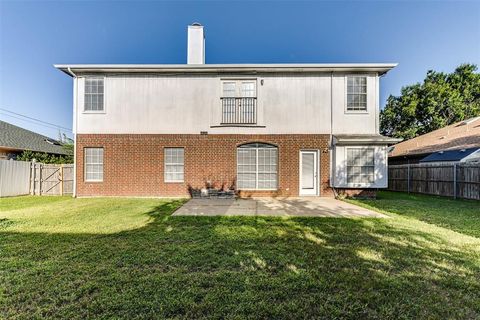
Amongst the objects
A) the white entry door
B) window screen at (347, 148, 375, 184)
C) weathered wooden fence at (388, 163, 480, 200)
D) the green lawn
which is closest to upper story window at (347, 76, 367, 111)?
window screen at (347, 148, 375, 184)

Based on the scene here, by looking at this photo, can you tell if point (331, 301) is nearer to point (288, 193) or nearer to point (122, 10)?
point (288, 193)

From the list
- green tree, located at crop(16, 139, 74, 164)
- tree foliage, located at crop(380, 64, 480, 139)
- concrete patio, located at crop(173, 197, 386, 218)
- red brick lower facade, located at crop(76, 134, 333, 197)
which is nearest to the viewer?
concrete patio, located at crop(173, 197, 386, 218)

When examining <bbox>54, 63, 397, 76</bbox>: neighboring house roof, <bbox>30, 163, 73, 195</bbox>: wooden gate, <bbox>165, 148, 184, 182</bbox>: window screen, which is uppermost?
<bbox>54, 63, 397, 76</bbox>: neighboring house roof

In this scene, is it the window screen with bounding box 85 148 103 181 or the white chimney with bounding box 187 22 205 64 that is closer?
the window screen with bounding box 85 148 103 181

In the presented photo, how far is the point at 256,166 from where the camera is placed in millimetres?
11172

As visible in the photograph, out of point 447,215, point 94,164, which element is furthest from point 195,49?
point 447,215

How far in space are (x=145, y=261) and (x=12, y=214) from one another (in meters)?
6.44

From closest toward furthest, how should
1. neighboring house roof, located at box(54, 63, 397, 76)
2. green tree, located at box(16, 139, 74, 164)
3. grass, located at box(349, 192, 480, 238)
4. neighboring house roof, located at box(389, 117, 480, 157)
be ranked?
grass, located at box(349, 192, 480, 238) < neighboring house roof, located at box(54, 63, 397, 76) < neighboring house roof, located at box(389, 117, 480, 157) < green tree, located at box(16, 139, 74, 164)

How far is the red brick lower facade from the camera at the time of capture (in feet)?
36.3

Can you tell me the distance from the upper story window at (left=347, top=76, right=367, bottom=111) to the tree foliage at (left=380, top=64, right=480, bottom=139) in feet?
68.8

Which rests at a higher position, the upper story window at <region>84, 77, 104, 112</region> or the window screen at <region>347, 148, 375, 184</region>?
the upper story window at <region>84, 77, 104, 112</region>

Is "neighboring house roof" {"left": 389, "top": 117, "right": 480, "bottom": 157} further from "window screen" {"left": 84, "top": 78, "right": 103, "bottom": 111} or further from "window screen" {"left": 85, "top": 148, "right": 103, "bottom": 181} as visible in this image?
"window screen" {"left": 84, "top": 78, "right": 103, "bottom": 111}

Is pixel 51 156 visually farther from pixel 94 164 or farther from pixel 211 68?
pixel 211 68

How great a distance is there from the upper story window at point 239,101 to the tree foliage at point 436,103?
2458cm
